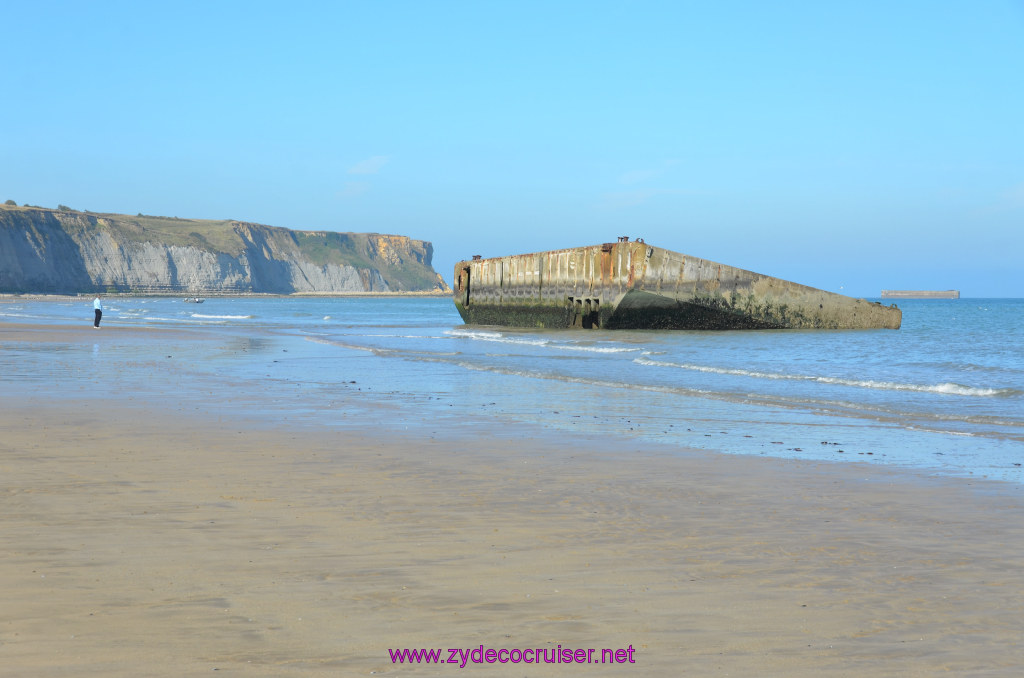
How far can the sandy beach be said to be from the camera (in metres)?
3.48

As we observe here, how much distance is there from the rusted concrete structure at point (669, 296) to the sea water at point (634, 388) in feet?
24.5

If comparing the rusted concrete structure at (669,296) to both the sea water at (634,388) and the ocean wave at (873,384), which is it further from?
the ocean wave at (873,384)

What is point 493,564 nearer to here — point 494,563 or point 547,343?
point 494,563

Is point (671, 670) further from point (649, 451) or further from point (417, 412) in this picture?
point (417, 412)

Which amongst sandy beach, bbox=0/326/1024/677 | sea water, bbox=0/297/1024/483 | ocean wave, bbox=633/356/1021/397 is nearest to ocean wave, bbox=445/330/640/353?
sea water, bbox=0/297/1024/483

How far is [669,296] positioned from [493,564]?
31078 millimetres

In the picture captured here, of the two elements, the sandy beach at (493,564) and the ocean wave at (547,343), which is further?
the ocean wave at (547,343)

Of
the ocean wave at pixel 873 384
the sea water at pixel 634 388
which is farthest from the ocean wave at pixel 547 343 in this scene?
the ocean wave at pixel 873 384

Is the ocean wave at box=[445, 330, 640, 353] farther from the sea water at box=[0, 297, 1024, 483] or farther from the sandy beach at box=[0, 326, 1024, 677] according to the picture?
the sandy beach at box=[0, 326, 1024, 677]

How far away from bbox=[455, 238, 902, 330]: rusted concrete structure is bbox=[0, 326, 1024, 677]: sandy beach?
2732 centimetres

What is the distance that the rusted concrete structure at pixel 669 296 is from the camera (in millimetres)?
35000

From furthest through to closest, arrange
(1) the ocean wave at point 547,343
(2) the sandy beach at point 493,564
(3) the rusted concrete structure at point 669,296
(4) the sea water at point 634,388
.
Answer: (3) the rusted concrete structure at point 669,296 → (1) the ocean wave at point 547,343 → (4) the sea water at point 634,388 → (2) the sandy beach at point 493,564

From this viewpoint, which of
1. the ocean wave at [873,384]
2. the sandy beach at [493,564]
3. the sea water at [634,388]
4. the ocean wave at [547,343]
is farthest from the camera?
the ocean wave at [547,343]

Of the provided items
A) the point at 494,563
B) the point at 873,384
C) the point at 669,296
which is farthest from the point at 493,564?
the point at 669,296
